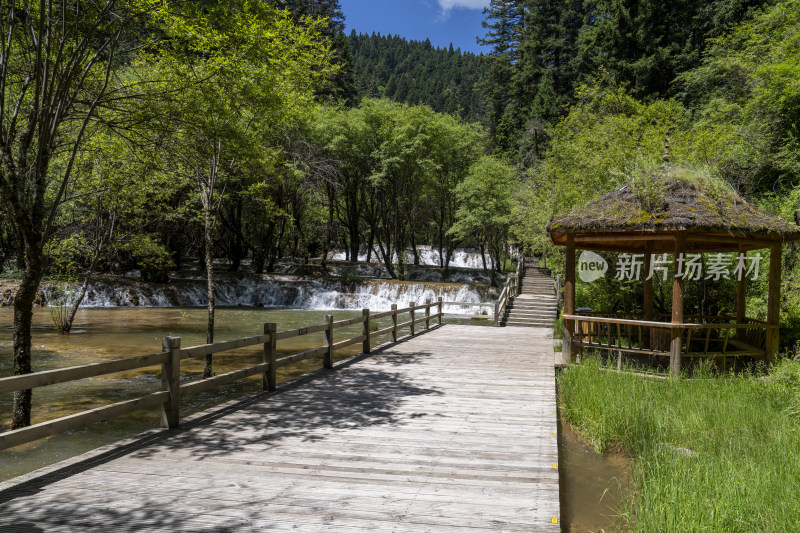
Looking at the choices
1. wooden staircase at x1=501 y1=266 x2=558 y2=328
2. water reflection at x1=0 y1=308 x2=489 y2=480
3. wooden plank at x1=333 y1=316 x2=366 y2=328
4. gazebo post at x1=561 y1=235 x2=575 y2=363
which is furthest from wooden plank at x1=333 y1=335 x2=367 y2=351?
wooden staircase at x1=501 y1=266 x2=558 y2=328

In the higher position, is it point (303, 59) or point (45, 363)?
point (303, 59)

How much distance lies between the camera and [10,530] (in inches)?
128

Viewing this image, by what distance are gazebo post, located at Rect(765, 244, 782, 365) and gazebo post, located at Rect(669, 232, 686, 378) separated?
1915 millimetres

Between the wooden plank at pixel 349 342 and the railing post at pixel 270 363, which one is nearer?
the railing post at pixel 270 363

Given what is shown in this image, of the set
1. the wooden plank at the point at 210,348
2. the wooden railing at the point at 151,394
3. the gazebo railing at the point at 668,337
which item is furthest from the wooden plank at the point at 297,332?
the gazebo railing at the point at 668,337

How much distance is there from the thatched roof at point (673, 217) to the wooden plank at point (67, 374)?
7886 mm

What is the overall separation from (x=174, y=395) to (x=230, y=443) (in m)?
0.95

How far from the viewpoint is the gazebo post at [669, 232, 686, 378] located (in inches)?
366

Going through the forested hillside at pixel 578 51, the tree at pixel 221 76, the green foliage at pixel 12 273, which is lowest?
the green foliage at pixel 12 273

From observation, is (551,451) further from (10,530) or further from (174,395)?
(10,530)

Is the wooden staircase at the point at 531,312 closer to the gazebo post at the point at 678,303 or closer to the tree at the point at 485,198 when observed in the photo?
the tree at the point at 485,198

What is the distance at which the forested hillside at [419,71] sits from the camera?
94.8 m

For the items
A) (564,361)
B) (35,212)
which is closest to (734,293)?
(564,361)

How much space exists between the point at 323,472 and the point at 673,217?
780cm
